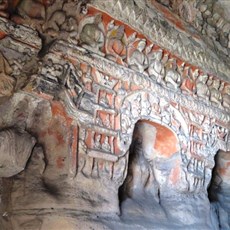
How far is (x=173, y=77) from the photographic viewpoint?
354 centimetres

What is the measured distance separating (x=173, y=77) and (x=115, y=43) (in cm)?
78

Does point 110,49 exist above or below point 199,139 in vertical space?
above

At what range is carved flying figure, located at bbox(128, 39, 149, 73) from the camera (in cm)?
317

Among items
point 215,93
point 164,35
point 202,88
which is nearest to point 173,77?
point 164,35

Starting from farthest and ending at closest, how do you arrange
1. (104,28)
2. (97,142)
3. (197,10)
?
(197,10), (104,28), (97,142)

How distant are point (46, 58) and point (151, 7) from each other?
1309mm

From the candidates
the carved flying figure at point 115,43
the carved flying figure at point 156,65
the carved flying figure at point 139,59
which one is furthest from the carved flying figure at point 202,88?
the carved flying figure at point 115,43

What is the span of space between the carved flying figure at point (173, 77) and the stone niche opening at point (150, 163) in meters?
0.42

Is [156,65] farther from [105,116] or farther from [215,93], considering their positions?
[215,93]

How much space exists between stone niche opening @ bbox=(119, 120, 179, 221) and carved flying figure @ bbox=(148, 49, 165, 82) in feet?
1.40

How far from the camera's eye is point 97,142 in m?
2.77

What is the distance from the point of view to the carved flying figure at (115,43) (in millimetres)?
2977

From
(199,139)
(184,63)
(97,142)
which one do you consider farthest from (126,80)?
(199,139)

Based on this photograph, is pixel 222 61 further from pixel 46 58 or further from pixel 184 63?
pixel 46 58
